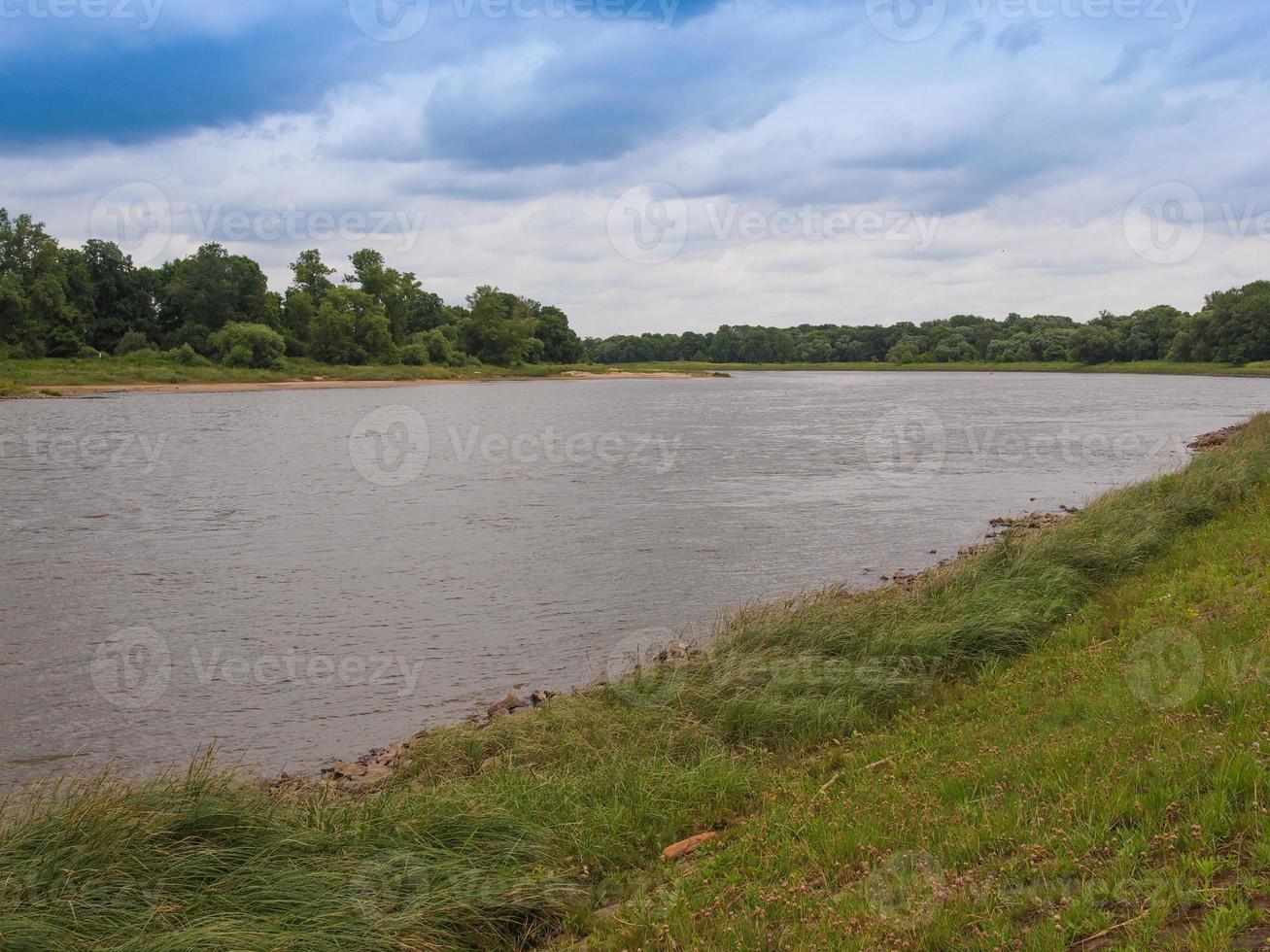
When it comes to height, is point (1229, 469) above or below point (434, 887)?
above

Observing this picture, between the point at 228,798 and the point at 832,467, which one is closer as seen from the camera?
the point at 228,798

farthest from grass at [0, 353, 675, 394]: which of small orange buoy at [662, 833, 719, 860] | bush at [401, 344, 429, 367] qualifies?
small orange buoy at [662, 833, 719, 860]

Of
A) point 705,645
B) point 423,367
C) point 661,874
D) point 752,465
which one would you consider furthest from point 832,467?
point 423,367

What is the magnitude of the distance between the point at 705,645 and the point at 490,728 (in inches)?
182

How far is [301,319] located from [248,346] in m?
20.3

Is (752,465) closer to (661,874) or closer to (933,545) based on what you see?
(933,545)

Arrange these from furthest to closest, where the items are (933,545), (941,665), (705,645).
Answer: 1. (933,545)
2. (705,645)
3. (941,665)

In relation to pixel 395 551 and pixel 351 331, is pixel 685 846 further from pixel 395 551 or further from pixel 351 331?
pixel 351 331

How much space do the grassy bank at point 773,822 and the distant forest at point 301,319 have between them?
326ft

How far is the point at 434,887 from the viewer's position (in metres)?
6.79

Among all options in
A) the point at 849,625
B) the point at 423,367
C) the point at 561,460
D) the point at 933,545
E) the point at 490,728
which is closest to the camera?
the point at 490,728

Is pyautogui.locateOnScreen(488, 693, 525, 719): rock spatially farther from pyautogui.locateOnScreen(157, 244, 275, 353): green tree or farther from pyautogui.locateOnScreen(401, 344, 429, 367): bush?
pyautogui.locateOnScreen(401, 344, 429, 367): bush

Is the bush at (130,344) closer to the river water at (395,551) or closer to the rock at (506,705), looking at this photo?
the river water at (395,551)

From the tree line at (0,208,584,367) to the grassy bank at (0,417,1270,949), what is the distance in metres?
99.4
